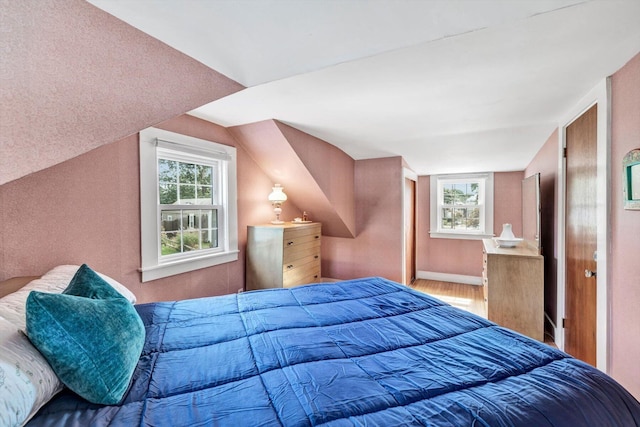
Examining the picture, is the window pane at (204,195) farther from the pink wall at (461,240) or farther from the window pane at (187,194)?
the pink wall at (461,240)

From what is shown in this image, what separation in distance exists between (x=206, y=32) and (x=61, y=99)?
630mm

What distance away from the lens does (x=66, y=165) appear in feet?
5.92

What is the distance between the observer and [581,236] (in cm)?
204

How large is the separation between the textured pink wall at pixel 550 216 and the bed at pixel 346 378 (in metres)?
1.87

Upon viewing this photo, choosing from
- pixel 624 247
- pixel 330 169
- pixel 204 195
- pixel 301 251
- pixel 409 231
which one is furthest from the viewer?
pixel 409 231

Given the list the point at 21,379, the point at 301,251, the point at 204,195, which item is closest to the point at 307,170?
the point at 301,251

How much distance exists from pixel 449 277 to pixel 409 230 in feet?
3.58

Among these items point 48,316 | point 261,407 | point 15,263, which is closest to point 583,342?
point 261,407

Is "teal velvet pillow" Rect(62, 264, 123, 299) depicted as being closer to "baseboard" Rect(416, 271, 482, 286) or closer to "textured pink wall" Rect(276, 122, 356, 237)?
"textured pink wall" Rect(276, 122, 356, 237)

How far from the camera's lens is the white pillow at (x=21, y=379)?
26.9 inches

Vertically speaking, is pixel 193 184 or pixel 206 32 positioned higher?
pixel 206 32

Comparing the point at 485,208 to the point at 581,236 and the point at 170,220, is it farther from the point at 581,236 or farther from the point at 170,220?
the point at 170,220

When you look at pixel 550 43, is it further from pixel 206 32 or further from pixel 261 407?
pixel 261 407

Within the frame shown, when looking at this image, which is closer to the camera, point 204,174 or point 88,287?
point 88,287
